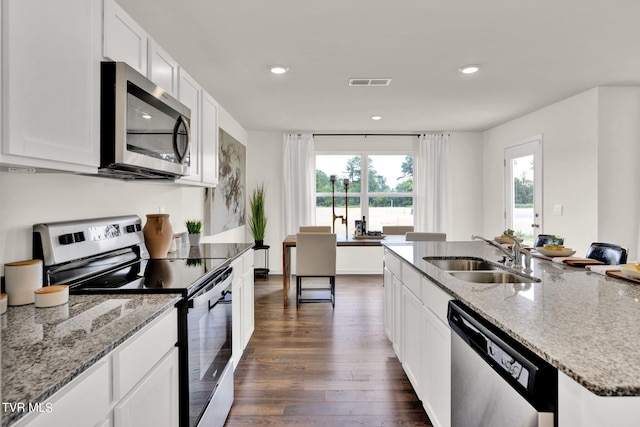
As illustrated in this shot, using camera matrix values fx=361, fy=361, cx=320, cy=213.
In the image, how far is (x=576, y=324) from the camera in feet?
3.45

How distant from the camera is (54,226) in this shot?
1516mm

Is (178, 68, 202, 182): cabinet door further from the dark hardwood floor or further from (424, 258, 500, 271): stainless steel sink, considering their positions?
(424, 258, 500, 271): stainless steel sink

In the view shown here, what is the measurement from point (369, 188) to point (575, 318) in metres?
5.08

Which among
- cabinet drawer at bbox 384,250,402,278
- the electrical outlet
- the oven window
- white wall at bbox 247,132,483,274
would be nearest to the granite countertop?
cabinet drawer at bbox 384,250,402,278

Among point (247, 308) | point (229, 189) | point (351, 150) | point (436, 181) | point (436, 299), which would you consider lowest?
point (247, 308)

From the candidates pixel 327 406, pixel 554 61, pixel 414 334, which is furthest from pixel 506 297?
pixel 554 61

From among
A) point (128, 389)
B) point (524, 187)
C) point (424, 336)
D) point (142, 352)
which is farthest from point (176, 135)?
point (524, 187)

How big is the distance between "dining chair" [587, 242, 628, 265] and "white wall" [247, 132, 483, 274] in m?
3.59

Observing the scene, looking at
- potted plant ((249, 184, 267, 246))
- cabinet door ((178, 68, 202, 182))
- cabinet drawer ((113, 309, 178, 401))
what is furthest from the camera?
potted plant ((249, 184, 267, 246))

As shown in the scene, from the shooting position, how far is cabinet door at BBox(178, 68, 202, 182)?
245cm

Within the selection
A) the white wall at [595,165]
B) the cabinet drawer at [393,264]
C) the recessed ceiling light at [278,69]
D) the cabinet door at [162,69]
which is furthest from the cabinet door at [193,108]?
the white wall at [595,165]

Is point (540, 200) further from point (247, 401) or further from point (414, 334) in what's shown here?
point (247, 401)

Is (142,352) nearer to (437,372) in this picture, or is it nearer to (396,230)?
(437,372)

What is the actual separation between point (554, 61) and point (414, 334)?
2554 millimetres
